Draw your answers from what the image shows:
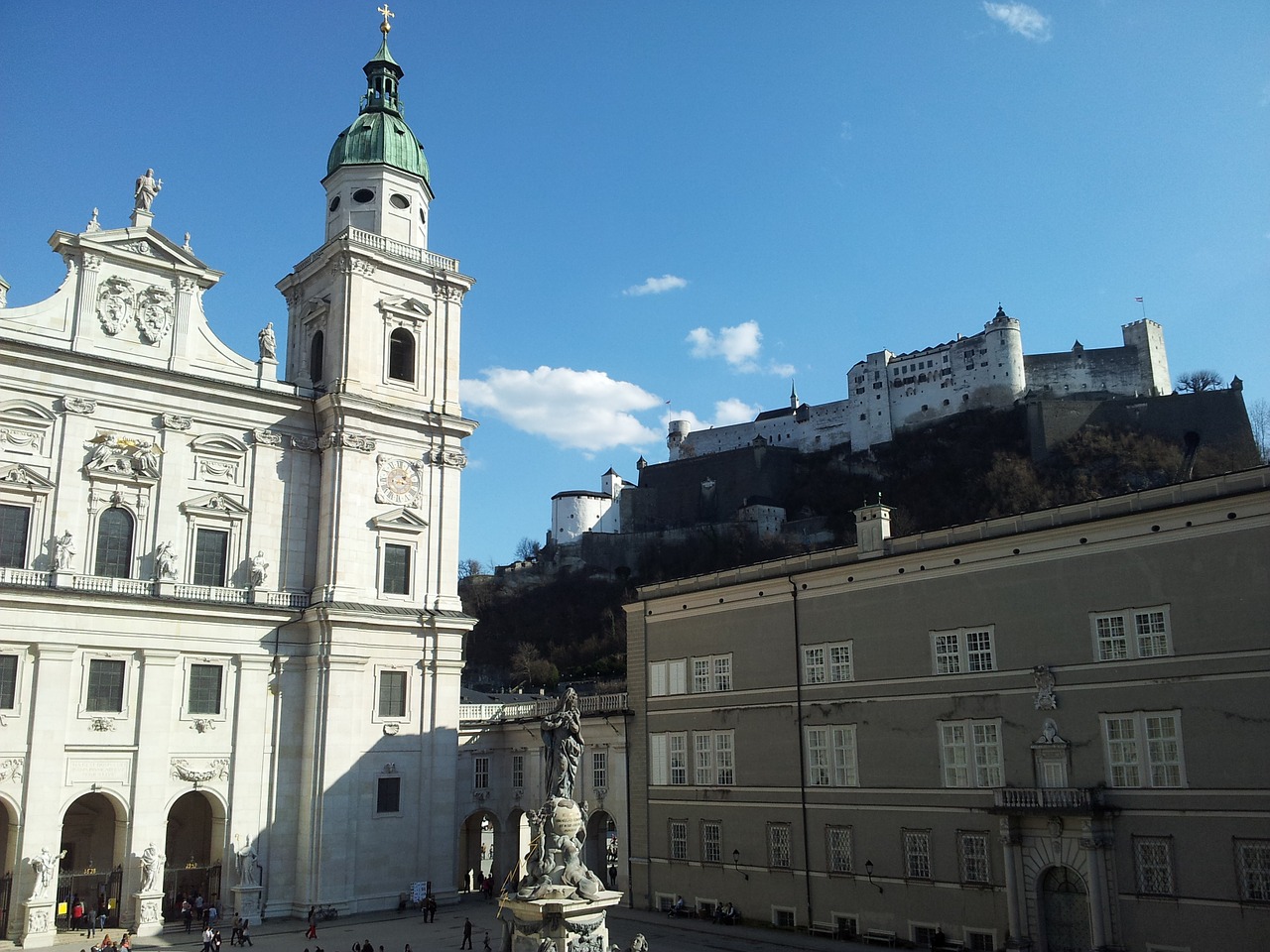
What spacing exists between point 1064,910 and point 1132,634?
6769mm

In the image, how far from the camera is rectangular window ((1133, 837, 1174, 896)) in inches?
942

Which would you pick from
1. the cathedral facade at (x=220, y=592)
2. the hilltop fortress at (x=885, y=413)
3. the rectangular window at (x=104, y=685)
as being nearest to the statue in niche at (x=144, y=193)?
the cathedral facade at (x=220, y=592)

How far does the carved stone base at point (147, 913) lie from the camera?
31.3 m

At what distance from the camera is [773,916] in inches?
1251

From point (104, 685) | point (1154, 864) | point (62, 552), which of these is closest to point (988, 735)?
point (1154, 864)

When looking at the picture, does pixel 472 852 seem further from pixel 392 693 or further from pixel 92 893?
pixel 92 893

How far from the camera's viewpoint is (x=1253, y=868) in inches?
894

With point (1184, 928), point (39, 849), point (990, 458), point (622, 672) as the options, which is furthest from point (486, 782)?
point (990, 458)

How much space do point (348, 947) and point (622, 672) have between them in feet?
168

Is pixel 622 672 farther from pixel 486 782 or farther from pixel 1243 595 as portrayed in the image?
pixel 1243 595

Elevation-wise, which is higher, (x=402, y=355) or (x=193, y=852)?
(x=402, y=355)

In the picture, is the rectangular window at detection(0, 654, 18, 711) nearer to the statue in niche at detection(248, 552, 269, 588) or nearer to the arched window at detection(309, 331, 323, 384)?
the statue in niche at detection(248, 552, 269, 588)

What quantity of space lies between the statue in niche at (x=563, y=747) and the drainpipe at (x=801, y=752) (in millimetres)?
12699

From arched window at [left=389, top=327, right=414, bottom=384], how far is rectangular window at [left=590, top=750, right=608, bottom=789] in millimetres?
15801
